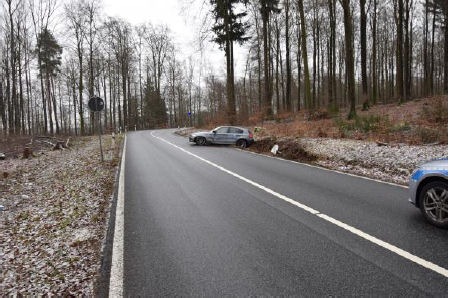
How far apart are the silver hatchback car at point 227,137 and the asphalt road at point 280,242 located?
12.2 m

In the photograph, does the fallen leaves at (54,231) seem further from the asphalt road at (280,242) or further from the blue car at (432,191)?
the blue car at (432,191)

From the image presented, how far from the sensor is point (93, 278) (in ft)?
13.9

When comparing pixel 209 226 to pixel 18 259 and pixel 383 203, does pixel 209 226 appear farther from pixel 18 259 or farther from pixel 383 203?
pixel 383 203

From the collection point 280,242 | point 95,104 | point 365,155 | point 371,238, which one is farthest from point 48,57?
point 371,238

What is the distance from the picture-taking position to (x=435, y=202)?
5547 mm

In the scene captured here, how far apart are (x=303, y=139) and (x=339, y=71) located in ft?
124

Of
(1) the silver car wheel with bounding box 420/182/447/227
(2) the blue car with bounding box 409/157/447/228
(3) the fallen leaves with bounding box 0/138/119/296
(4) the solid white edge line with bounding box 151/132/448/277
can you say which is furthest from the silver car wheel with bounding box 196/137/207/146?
(1) the silver car wheel with bounding box 420/182/447/227

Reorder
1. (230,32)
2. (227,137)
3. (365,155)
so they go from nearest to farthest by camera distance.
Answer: (365,155) → (227,137) → (230,32)

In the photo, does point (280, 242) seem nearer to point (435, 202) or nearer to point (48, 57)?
point (435, 202)

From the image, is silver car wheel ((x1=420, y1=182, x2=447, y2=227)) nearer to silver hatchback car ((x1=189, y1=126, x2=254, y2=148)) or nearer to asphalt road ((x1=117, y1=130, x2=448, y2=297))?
asphalt road ((x1=117, y1=130, x2=448, y2=297))

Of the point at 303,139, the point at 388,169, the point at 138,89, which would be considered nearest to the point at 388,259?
the point at 388,169

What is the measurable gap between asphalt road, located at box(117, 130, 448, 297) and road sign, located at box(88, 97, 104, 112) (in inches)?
296

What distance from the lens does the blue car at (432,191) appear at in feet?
17.7

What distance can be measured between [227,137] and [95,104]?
924cm
